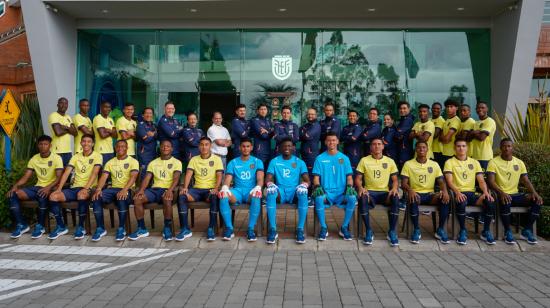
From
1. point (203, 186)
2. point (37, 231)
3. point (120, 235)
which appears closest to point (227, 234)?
point (203, 186)

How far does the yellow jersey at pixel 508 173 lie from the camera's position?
22.7ft

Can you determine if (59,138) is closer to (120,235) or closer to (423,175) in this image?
(120,235)

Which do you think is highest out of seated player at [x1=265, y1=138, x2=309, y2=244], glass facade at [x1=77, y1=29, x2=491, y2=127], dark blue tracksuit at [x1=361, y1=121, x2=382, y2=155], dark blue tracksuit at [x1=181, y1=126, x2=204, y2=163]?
glass facade at [x1=77, y1=29, x2=491, y2=127]

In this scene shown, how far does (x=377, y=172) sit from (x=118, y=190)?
4015 millimetres

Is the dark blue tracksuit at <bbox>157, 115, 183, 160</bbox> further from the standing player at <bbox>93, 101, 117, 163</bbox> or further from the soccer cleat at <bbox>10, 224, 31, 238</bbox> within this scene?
the soccer cleat at <bbox>10, 224, 31, 238</bbox>

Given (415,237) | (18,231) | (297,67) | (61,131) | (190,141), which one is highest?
(297,67)

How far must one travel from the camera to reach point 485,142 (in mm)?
8422

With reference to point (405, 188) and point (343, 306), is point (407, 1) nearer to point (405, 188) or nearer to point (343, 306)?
point (405, 188)

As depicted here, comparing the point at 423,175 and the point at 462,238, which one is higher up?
the point at 423,175

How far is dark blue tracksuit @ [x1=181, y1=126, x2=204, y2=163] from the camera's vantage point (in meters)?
9.18

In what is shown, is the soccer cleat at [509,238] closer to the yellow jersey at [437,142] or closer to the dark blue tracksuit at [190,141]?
the yellow jersey at [437,142]

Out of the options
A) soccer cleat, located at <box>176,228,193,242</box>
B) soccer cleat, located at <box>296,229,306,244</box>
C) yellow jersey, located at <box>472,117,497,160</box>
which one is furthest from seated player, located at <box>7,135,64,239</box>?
yellow jersey, located at <box>472,117,497,160</box>

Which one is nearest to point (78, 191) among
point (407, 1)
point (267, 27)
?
point (267, 27)

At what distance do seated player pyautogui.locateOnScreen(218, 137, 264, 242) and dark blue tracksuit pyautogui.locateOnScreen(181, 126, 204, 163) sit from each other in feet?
6.70
